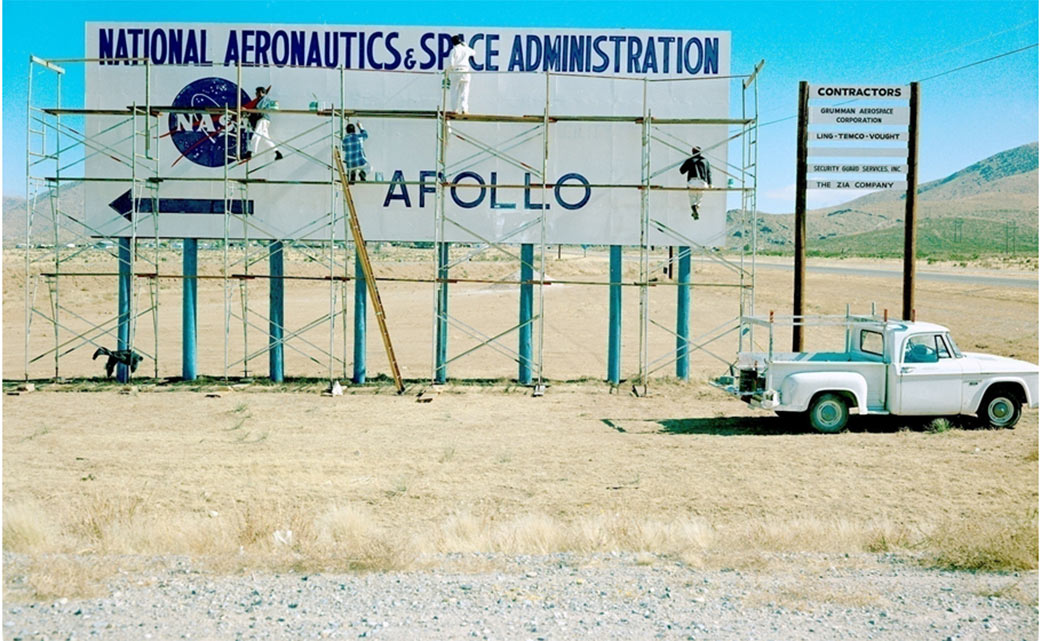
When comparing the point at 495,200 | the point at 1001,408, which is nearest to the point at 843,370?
the point at 1001,408

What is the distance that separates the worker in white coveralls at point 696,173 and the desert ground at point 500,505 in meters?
3.87

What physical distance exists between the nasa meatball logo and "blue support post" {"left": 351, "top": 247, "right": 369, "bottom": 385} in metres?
3.43

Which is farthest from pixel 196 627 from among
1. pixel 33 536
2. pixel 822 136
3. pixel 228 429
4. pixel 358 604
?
pixel 822 136

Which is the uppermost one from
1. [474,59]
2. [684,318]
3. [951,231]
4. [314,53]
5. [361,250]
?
[951,231]

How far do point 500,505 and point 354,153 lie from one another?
35.3ft

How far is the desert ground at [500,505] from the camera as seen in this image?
7.36 meters

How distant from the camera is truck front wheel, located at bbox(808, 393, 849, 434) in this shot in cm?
1573

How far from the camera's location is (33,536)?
918 centimetres

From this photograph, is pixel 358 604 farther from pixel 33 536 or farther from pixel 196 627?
pixel 33 536

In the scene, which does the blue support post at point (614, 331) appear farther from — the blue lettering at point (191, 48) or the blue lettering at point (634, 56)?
the blue lettering at point (191, 48)

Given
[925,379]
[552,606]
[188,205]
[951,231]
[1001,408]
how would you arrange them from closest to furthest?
1. [552,606]
2. [925,379]
3. [1001,408]
4. [188,205]
5. [951,231]

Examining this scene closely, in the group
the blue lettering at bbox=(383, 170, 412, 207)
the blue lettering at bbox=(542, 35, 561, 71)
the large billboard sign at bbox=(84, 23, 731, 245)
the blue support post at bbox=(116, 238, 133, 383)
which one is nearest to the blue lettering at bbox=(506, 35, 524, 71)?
the large billboard sign at bbox=(84, 23, 731, 245)

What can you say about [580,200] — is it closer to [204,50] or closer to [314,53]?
[314,53]

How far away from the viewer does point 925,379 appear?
15.6 metres
